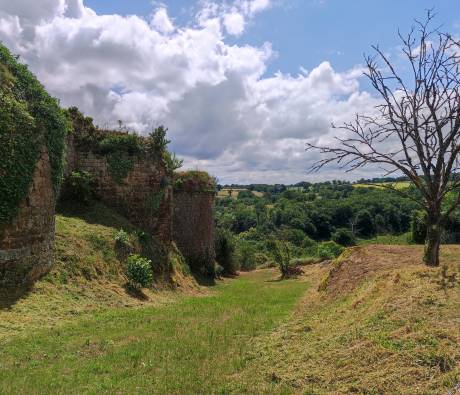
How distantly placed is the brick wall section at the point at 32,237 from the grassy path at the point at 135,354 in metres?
2.14

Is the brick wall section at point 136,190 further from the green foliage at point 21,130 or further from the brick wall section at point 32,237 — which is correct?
the brick wall section at point 32,237

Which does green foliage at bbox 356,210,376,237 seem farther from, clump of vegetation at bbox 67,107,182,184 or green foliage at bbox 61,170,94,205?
green foliage at bbox 61,170,94,205

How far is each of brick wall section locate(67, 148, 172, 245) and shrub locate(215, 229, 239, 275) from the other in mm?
14803

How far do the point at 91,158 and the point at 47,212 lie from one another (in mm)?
6339

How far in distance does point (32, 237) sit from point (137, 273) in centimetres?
417

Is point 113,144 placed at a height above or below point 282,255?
above

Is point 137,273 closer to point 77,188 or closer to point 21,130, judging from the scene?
point 77,188

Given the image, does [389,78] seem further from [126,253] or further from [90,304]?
[126,253]

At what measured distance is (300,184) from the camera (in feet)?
556

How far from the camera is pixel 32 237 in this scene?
11.2 m

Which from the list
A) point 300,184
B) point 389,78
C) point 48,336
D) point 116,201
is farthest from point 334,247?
point 300,184

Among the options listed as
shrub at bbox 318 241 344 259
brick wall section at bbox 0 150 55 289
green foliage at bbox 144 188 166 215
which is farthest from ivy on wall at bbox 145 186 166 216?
shrub at bbox 318 241 344 259

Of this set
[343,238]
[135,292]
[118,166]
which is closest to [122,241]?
[135,292]

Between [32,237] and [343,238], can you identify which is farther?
[343,238]
